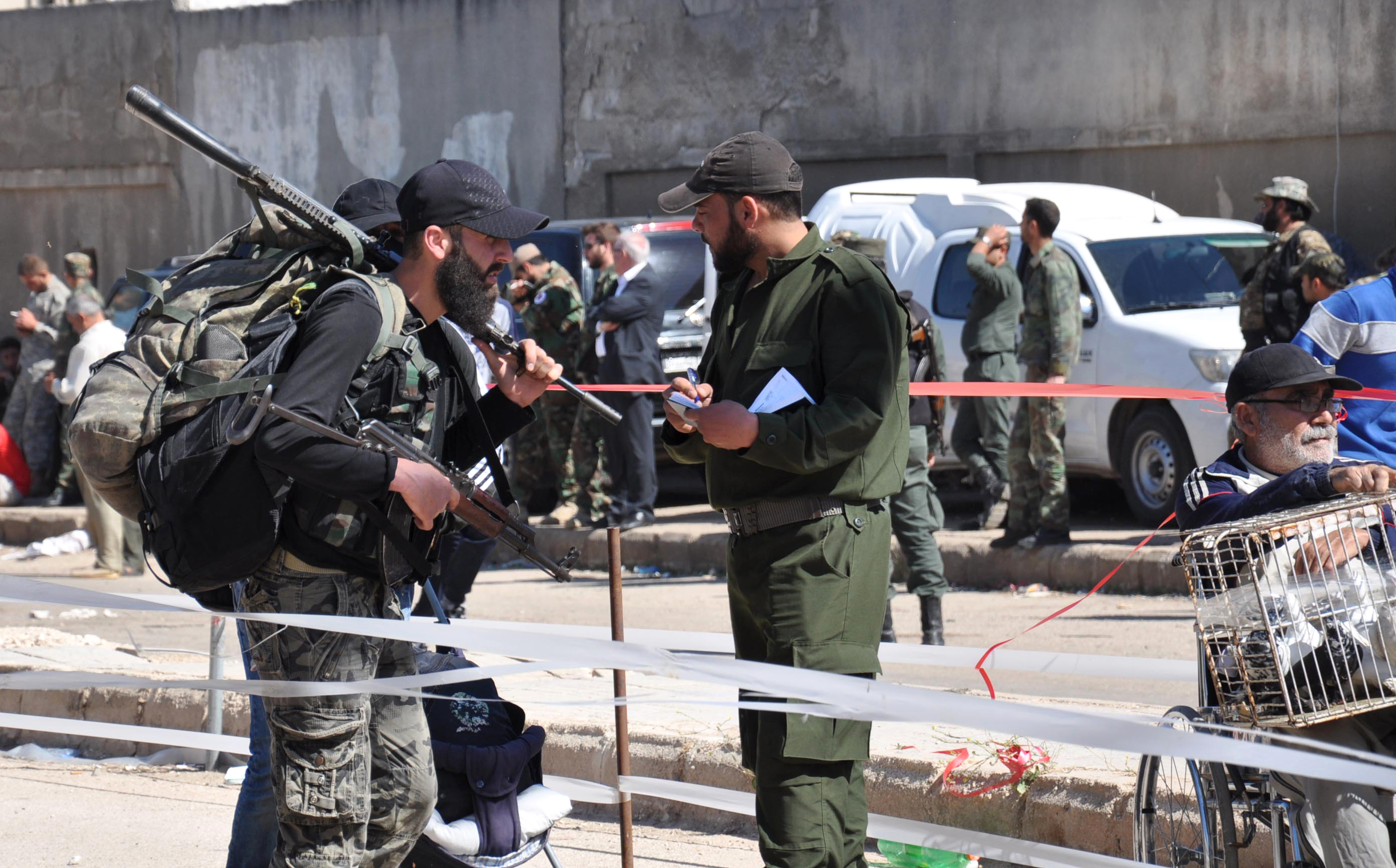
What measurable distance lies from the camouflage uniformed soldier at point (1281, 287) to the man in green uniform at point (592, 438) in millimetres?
4370

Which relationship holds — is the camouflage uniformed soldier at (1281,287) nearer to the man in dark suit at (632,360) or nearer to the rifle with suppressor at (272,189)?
the man in dark suit at (632,360)

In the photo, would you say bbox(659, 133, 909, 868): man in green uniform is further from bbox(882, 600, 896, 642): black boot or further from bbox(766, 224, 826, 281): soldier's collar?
bbox(882, 600, 896, 642): black boot

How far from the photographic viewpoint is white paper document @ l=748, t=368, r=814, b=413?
3723 millimetres

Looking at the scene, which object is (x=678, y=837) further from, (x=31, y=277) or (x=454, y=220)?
(x=31, y=277)

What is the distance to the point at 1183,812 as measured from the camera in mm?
4305

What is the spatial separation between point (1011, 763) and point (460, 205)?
2426 millimetres

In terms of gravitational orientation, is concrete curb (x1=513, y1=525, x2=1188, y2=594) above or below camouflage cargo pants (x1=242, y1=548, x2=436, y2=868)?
below

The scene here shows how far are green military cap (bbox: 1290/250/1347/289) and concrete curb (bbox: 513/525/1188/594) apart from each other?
1635 mm

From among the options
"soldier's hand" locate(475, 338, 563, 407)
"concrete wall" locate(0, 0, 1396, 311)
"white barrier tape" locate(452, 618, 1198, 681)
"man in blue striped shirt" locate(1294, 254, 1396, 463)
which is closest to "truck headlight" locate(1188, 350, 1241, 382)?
"man in blue striped shirt" locate(1294, 254, 1396, 463)

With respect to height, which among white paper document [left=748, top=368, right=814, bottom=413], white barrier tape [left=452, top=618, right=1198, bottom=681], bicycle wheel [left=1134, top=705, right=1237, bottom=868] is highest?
white paper document [left=748, top=368, right=814, bottom=413]

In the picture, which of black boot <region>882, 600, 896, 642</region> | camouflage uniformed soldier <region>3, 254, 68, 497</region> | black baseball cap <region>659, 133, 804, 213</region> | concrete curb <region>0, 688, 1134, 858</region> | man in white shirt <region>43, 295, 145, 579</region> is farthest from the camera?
camouflage uniformed soldier <region>3, 254, 68, 497</region>

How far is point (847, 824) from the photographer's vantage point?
3.80m

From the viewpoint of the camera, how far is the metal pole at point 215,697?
19.9ft

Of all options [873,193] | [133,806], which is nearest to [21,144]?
[873,193]
